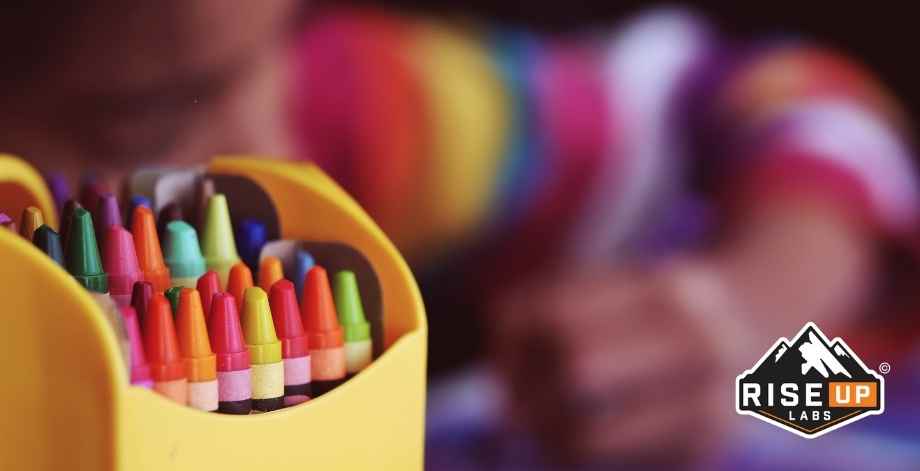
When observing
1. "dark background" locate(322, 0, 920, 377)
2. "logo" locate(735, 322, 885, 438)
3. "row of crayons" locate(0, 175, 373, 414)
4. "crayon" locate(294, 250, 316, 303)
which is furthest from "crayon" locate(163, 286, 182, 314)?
"logo" locate(735, 322, 885, 438)

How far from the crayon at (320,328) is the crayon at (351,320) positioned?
2cm

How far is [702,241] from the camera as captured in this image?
0.87 metres

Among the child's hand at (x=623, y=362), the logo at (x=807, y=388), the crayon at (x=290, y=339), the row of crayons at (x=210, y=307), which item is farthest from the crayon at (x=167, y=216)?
the logo at (x=807, y=388)

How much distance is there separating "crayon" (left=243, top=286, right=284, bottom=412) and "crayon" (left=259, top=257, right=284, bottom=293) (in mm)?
48

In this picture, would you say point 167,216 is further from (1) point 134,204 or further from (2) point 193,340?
(2) point 193,340

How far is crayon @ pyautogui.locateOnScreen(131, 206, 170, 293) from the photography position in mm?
775

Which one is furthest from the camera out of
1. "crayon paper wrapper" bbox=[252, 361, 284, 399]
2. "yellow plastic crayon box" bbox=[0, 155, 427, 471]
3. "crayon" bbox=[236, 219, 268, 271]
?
"crayon" bbox=[236, 219, 268, 271]

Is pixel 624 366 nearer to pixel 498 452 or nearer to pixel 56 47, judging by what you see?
pixel 498 452

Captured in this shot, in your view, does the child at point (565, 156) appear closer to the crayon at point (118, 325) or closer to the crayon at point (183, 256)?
the crayon at point (183, 256)

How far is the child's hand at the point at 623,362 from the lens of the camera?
875mm

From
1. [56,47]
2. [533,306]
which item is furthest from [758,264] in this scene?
[56,47]

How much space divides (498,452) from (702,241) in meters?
0.20

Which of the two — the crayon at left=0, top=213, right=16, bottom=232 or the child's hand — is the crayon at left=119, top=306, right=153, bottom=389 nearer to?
the crayon at left=0, top=213, right=16, bottom=232

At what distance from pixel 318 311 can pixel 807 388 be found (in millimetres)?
338
